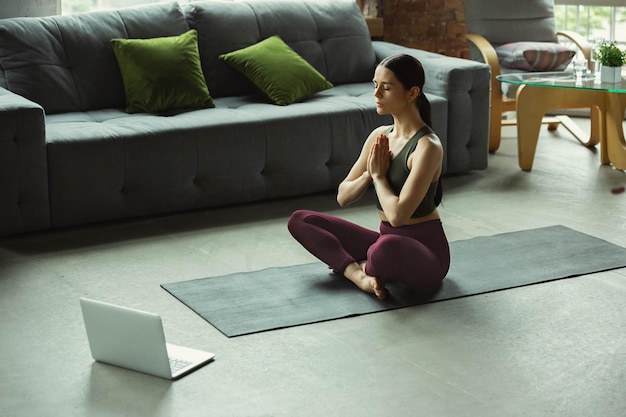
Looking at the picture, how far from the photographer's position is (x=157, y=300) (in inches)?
132

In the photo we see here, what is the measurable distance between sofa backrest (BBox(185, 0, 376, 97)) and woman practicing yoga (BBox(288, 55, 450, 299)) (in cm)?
178

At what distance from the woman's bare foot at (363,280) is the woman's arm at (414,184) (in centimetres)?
21

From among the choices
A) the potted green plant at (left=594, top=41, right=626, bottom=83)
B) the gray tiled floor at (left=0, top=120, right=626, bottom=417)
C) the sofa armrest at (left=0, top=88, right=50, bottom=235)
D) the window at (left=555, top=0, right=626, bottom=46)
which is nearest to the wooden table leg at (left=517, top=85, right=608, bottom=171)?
the potted green plant at (left=594, top=41, right=626, bottom=83)

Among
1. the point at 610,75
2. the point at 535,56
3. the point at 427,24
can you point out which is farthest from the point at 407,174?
the point at 427,24

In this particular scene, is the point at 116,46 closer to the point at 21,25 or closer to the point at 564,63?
the point at 21,25

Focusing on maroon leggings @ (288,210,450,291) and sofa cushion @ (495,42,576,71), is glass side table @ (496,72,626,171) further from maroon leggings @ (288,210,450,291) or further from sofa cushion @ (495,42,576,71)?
maroon leggings @ (288,210,450,291)

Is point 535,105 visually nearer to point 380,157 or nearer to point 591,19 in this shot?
point 380,157

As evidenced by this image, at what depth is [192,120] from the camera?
14.4ft

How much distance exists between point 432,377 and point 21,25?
2.90m

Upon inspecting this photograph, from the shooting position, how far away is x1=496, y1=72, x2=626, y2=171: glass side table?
5148mm

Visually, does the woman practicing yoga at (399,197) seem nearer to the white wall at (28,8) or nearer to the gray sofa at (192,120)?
the gray sofa at (192,120)

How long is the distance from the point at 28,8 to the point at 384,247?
286 centimetres

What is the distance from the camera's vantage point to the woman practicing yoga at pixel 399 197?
3.26 meters

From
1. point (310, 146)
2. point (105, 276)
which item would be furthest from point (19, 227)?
point (310, 146)
